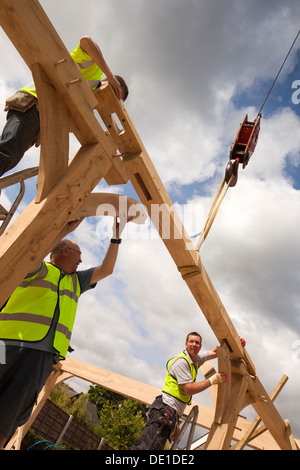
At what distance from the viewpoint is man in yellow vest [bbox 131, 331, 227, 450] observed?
3.32 meters

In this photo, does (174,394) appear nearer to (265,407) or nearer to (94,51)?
(265,407)

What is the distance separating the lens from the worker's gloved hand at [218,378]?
4.01 meters

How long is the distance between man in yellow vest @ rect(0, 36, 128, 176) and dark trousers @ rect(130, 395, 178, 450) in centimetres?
285

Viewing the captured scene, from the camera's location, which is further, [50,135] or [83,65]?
[83,65]

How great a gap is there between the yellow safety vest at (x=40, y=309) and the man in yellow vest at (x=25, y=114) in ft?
2.40

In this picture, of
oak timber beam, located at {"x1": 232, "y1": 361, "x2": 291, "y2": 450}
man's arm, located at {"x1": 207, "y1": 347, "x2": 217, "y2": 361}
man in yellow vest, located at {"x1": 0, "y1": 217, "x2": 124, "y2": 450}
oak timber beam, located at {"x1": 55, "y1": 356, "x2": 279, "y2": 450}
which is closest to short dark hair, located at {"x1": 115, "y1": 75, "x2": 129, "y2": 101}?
man in yellow vest, located at {"x1": 0, "y1": 217, "x2": 124, "y2": 450}

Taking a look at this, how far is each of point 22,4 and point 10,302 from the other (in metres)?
1.60

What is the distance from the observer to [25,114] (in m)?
2.23

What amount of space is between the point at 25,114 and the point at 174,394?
3.15 meters

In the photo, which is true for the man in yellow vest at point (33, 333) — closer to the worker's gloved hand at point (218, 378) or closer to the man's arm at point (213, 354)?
the worker's gloved hand at point (218, 378)

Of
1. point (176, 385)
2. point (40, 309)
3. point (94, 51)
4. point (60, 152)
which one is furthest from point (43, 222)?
point (176, 385)

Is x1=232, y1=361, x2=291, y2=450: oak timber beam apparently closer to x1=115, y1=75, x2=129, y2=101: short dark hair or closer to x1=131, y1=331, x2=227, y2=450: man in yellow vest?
x1=131, y1=331, x2=227, y2=450: man in yellow vest
